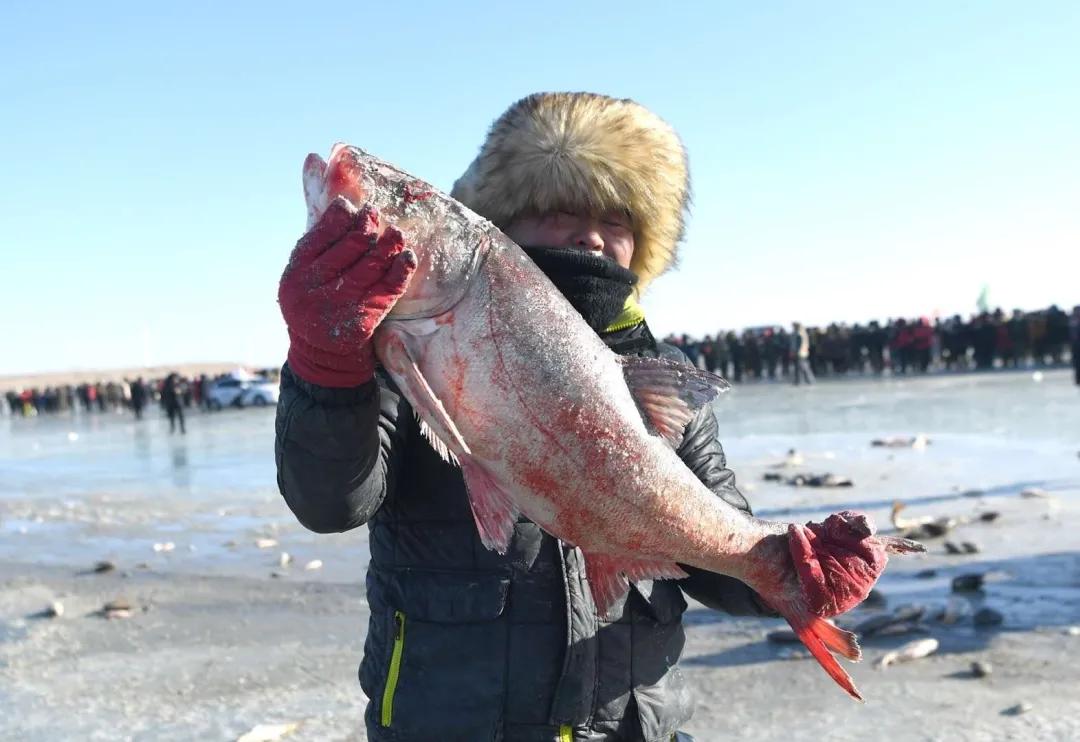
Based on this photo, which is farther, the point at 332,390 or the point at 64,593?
the point at 64,593

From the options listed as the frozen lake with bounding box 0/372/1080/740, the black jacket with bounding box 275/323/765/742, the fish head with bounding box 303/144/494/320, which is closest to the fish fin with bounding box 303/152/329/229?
the fish head with bounding box 303/144/494/320

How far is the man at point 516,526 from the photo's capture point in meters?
2.00

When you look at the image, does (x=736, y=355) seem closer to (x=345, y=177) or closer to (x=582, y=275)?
(x=582, y=275)

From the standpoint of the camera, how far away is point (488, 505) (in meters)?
1.93

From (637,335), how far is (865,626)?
352 centimetres

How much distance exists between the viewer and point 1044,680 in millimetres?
4492

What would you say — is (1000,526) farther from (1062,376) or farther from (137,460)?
(1062,376)

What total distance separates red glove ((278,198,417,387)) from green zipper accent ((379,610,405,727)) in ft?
2.41

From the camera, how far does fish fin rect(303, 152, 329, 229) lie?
6.25 ft

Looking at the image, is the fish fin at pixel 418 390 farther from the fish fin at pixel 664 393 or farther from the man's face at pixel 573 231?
the man's face at pixel 573 231

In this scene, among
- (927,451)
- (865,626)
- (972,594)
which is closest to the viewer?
(865,626)

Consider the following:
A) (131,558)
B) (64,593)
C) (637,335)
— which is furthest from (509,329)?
(131,558)

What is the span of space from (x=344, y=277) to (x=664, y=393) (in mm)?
732

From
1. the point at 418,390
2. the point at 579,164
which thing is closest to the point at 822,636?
the point at 418,390
